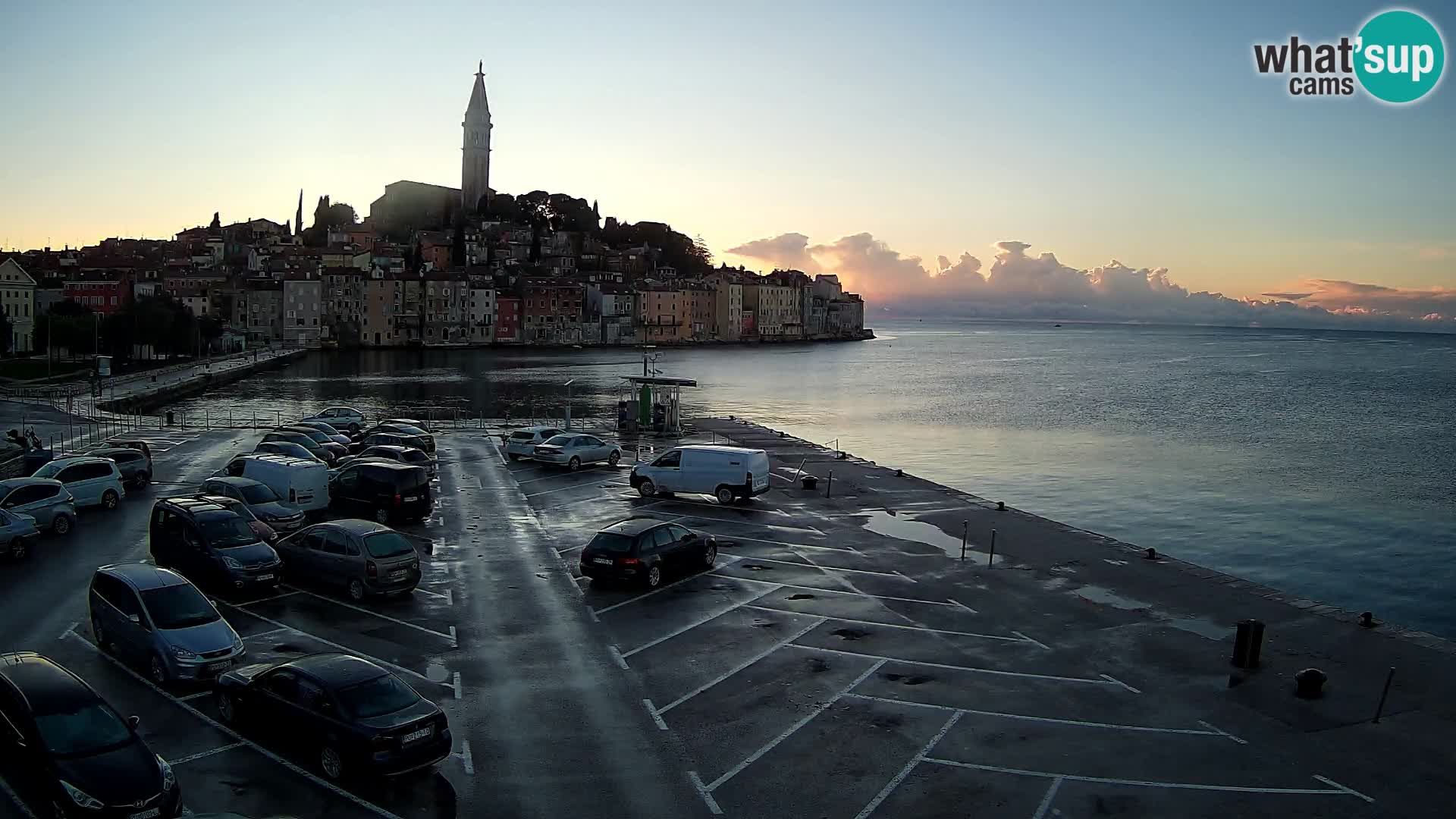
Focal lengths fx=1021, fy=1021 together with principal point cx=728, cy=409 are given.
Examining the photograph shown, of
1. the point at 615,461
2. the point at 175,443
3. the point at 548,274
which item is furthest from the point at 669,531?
the point at 548,274

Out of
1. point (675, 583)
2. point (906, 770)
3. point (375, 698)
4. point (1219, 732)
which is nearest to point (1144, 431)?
point (675, 583)

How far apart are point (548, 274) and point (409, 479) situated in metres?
178

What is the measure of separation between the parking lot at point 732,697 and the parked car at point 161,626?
0.32 metres

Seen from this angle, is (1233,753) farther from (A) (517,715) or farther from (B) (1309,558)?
(B) (1309,558)

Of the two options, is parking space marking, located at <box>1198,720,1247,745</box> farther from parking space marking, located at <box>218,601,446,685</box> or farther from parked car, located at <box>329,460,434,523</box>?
parked car, located at <box>329,460,434,523</box>

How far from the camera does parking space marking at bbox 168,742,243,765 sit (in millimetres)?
11102

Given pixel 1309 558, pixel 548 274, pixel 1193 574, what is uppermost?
pixel 548 274

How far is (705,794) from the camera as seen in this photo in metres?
10.8

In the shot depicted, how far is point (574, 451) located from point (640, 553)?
15.8m

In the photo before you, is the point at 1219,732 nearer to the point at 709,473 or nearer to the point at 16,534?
the point at 709,473

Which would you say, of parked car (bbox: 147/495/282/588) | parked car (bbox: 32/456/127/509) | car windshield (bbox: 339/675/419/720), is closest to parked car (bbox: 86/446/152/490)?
parked car (bbox: 32/456/127/509)

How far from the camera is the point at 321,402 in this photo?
7912 centimetres

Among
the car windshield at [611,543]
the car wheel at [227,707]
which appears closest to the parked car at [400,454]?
the car windshield at [611,543]

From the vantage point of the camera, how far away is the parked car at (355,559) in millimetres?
17578
